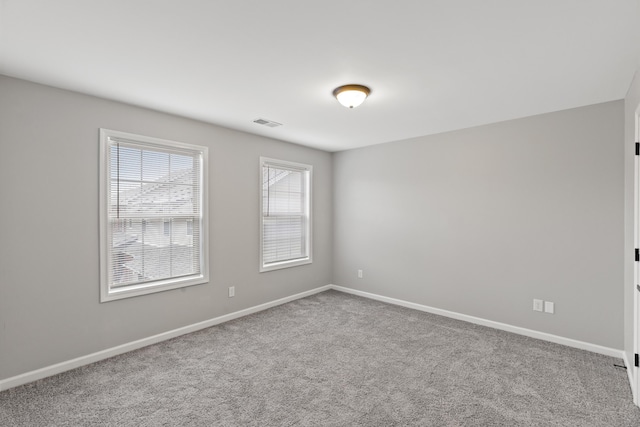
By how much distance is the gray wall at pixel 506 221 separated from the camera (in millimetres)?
3137

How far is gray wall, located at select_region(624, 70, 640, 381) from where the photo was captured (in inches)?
99.9

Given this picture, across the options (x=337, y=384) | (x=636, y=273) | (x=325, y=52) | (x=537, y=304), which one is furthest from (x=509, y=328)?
(x=325, y=52)

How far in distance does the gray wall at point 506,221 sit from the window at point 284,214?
87 cm

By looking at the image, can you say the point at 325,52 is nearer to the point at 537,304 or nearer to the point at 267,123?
the point at 267,123

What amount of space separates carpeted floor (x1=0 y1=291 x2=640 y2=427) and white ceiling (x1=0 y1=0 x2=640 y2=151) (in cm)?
251

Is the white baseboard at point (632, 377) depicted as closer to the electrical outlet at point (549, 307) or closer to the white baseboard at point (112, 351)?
the electrical outlet at point (549, 307)

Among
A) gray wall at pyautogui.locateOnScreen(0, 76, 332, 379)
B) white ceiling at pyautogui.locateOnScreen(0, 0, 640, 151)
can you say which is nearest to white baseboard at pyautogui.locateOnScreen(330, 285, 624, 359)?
white ceiling at pyautogui.locateOnScreen(0, 0, 640, 151)

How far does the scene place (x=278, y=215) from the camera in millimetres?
4836

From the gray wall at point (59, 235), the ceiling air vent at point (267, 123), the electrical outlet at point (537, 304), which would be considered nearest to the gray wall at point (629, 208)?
the electrical outlet at point (537, 304)

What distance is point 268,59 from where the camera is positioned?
227 cm

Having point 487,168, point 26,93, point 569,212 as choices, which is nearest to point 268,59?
point 26,93

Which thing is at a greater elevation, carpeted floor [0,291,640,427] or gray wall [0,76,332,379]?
gray wall [0,76,332,379]

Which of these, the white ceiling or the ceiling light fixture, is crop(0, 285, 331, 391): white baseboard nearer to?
the white ceiling

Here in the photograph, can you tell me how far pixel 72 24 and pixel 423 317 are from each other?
447 centimetres
